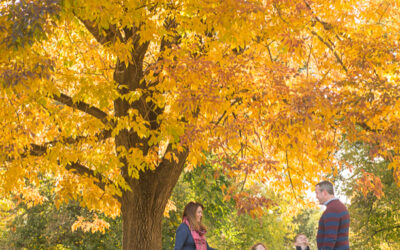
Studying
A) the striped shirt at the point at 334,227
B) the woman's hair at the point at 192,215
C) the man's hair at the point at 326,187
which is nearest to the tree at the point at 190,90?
the woman's hair at the point at 192,215

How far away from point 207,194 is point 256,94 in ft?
38.1

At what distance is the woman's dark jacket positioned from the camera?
644 cm

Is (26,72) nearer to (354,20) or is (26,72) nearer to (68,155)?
(68,155)

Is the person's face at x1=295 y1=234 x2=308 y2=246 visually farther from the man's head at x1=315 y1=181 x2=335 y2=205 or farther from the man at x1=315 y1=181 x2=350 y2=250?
the man's head at x1=315 y1=181 x2=335 y2=205

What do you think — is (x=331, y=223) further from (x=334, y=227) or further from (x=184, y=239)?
(x=184, y=239)

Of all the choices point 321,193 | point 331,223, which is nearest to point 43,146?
point 321,193

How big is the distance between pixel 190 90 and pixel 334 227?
3374 millimetres

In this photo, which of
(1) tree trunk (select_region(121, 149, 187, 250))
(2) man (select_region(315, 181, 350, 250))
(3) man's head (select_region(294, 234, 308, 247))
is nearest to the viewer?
(2) man (select_region(315, 181, 350, 250))

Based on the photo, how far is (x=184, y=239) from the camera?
6449 mm

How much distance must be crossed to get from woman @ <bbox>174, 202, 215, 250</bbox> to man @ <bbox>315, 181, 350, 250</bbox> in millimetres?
1655

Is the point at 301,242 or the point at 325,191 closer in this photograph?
the point at 325,191

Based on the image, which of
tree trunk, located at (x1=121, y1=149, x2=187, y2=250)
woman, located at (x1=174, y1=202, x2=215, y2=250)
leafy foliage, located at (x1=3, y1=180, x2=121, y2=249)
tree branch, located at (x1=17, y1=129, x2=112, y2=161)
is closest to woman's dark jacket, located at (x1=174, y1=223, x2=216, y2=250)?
woman, located at (x1=174, y1=202, x2=215, y2=250)

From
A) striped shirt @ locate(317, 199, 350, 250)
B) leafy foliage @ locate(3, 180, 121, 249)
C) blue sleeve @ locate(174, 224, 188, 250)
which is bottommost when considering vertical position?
striped shirt @ locate(317, 199, 350, 250)

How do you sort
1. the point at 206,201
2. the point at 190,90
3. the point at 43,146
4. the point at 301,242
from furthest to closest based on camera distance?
1. the point at 206,201
2. the point at 43,146
3. the point at 190,90
4. the point at 301,242
